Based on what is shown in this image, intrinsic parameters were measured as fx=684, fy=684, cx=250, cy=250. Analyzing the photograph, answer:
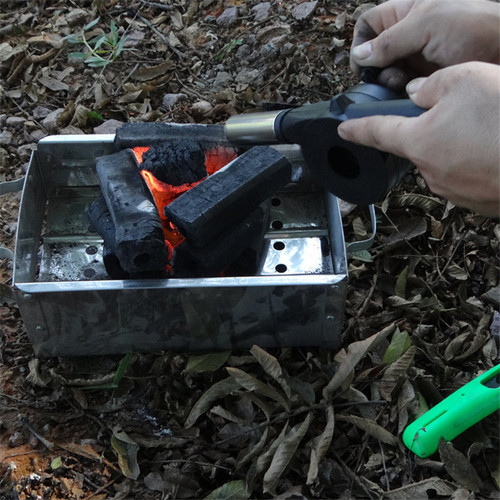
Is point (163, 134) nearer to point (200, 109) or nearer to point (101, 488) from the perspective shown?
point (200, 109)

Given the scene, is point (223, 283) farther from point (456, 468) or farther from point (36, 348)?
point (456, 468)

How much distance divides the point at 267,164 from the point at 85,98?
4.19ft

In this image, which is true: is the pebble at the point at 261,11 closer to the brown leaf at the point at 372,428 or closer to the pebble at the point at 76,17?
the pebble at the point at 76,17

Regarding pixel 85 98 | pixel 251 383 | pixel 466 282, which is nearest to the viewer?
pixel 251 383

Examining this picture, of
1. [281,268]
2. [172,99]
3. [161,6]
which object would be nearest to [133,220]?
[281,268]

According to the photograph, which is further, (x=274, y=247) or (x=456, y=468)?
(x=274, y=247)

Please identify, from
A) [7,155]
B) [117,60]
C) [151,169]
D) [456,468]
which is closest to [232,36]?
[117,60]

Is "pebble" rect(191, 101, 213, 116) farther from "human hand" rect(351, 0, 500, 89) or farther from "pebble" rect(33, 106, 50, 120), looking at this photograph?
"human hand" rect(351, 0, 500, 89)

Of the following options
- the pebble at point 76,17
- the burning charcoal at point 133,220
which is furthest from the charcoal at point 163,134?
the pebble at point 76,17

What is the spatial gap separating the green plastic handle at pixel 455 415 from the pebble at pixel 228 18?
210cm

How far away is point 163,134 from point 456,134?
3.50ft

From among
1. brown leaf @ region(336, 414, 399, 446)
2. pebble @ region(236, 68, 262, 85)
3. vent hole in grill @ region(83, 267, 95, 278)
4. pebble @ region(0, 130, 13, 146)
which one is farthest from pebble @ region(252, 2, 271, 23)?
brown leaf @ region(336, 414, 399, 446)

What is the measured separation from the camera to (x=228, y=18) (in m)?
3.18

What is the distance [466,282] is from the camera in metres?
2.16
